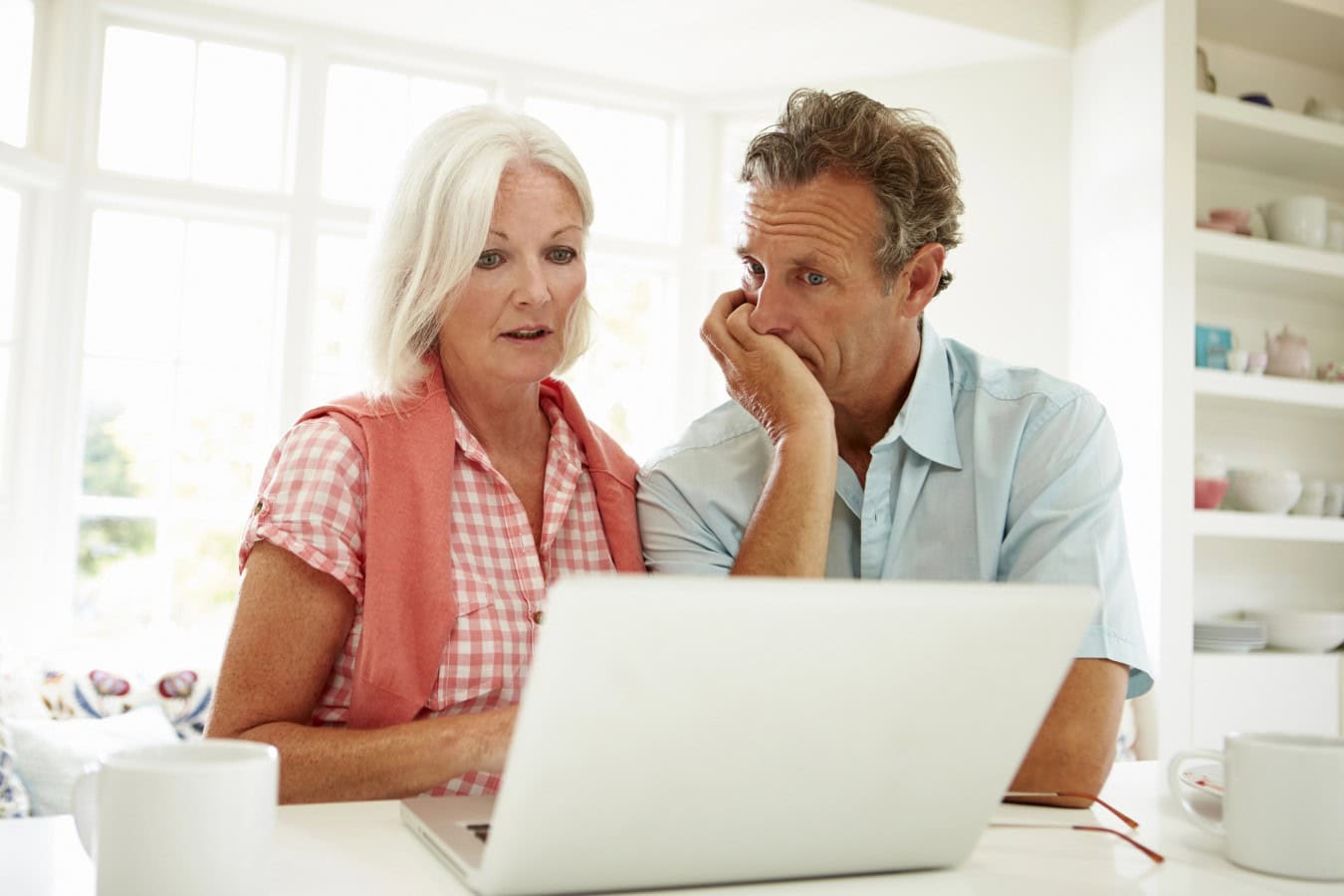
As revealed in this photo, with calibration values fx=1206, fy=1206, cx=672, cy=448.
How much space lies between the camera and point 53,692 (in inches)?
113

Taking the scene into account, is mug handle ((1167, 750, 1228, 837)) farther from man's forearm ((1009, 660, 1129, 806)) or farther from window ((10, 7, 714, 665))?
window ((10, 7, 714, 665))

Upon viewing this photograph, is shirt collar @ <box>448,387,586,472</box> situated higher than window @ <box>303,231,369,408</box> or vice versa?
window @ <box>303,231,369,408</box>

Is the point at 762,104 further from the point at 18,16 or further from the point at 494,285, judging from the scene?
the point at 494,285

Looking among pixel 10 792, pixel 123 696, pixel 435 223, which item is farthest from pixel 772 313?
pixel 123 696

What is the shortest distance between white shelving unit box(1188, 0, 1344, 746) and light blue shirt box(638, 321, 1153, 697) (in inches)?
88.1

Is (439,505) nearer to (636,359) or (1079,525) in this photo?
(1079,525)

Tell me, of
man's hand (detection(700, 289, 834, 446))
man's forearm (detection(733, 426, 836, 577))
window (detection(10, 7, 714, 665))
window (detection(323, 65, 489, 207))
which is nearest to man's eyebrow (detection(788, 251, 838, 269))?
man's hand (detection(700, 289, 834, 446))

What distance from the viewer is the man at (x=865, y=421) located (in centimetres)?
149

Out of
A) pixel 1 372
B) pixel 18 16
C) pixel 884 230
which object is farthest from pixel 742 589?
pixel 18 16

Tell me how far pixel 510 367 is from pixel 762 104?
307 cm

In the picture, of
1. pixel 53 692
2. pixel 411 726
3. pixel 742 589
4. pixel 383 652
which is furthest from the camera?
pixel 53 692

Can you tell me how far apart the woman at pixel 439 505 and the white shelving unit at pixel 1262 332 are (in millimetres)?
2528

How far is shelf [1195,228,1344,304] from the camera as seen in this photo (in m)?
3.67

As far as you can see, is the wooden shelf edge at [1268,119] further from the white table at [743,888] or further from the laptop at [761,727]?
the laptop at [761,727]
